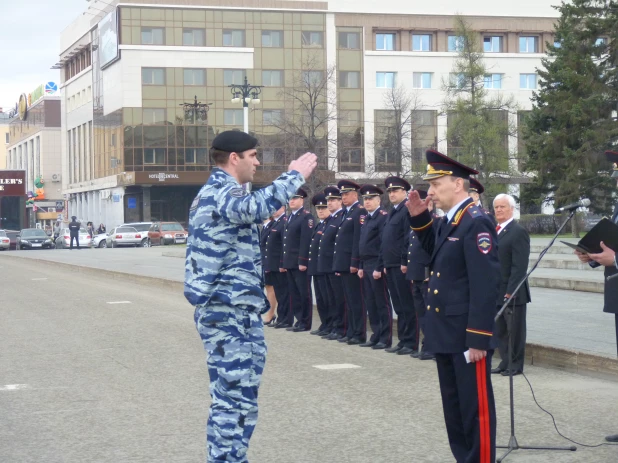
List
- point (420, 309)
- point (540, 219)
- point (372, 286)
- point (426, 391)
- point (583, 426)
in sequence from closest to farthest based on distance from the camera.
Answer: point (583, 426) < point (426, 391) < point (420, 309) < point (372, 286) < point (540, 219)

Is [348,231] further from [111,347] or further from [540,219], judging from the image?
[540,219]

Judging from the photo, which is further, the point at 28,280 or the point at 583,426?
the point at 28,280

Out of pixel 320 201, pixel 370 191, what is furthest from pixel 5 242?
pixel 370 191

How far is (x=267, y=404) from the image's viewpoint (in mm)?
8570

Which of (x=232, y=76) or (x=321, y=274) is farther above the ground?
(x=232, y=76)

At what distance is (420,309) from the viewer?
37.7 feet

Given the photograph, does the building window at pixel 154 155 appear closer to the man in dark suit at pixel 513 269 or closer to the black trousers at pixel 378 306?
the black trousers at pixel 378 306

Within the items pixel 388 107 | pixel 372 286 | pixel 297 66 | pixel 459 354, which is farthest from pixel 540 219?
pixel 459 354

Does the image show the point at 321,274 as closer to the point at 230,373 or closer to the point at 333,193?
the point at 333,193

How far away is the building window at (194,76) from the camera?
76312 mm

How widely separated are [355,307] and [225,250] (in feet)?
25.5

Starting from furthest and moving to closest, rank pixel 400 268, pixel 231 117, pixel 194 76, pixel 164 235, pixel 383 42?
pixel 383 42, pixel 231 117, pixel 194 76, pixel 164 235, pixel 400 268

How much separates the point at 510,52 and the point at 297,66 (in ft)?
58.3

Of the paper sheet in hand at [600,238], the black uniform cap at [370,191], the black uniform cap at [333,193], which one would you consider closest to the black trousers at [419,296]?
the black uniform cap at [370,191]
